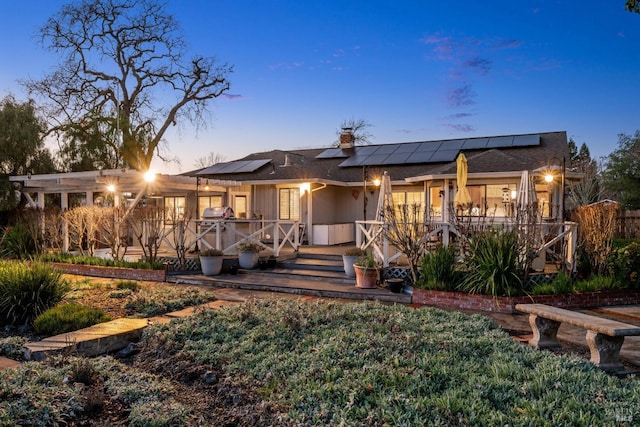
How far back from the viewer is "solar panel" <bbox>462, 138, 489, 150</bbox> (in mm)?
16891

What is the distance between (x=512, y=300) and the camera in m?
6.98

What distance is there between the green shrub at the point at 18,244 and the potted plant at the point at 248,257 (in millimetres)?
7281

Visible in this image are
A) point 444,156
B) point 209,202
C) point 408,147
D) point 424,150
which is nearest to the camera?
point 209,202

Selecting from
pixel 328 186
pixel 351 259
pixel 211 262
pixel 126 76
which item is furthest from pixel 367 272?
pixel 126 76

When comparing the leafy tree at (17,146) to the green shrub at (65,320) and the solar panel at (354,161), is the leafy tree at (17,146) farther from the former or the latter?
the green shrub at (65,320)

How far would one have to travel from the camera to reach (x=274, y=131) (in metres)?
24.8

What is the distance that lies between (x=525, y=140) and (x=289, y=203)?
9950 mm

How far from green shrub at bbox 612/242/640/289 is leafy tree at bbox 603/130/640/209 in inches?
414

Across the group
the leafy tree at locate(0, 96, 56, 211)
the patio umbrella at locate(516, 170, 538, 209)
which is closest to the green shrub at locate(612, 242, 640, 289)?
the patio umbrella at locate(516, 170, 538, 209)

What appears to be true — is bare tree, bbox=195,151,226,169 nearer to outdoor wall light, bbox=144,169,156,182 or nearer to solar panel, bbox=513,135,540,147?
solar panel, bbox=513,135,540,147

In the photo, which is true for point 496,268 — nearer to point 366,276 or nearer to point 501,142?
point 366,276

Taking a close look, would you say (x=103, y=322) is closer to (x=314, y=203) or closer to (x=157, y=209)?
(x=157, y=209)

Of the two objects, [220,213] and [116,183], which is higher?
[116,183]

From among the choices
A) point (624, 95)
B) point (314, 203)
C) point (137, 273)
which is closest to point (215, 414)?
point (137, 273)
